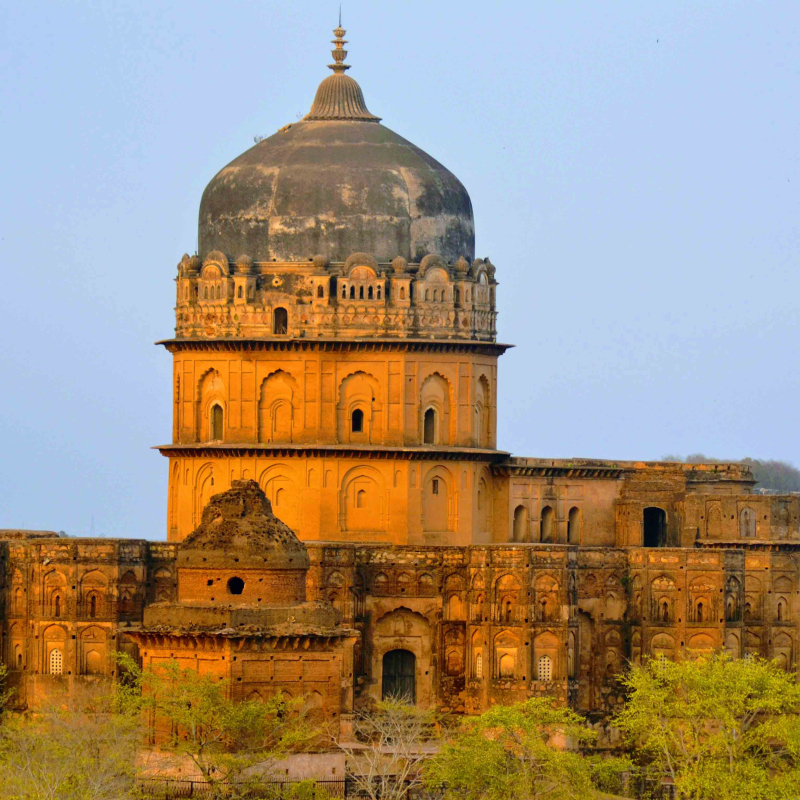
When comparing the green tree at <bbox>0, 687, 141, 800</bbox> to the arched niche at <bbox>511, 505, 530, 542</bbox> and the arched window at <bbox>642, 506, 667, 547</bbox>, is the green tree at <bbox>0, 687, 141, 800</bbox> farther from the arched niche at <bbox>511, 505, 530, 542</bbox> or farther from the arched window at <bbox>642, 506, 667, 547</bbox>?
the arched window at <bbox>642, 506, 667, 547</bbox>

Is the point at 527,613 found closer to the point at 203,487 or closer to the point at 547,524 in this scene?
the point at 547,524

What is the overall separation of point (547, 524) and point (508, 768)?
2175 centimetres

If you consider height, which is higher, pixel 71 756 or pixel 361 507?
pixel 361 507

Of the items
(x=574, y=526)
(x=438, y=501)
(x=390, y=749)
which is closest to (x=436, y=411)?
(x=438, y=501)

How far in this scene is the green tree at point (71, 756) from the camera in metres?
69.1

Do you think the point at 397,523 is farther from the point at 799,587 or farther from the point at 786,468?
the point at 786,468

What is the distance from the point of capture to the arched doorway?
91.4 m

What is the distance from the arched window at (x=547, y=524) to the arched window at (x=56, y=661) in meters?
14.7

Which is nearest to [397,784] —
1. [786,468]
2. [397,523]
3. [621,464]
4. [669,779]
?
[669,779]

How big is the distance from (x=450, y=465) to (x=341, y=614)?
265 inches

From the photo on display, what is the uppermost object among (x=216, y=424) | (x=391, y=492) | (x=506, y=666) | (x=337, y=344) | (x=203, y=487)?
(x=337, y=344)

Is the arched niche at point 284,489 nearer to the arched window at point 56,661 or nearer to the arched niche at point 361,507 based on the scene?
the arched niche at point 361,507

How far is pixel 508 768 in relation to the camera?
76688 mm

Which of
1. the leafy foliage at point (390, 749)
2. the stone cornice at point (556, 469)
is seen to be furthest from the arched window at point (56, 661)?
the stone cornice at point (556, 469)
